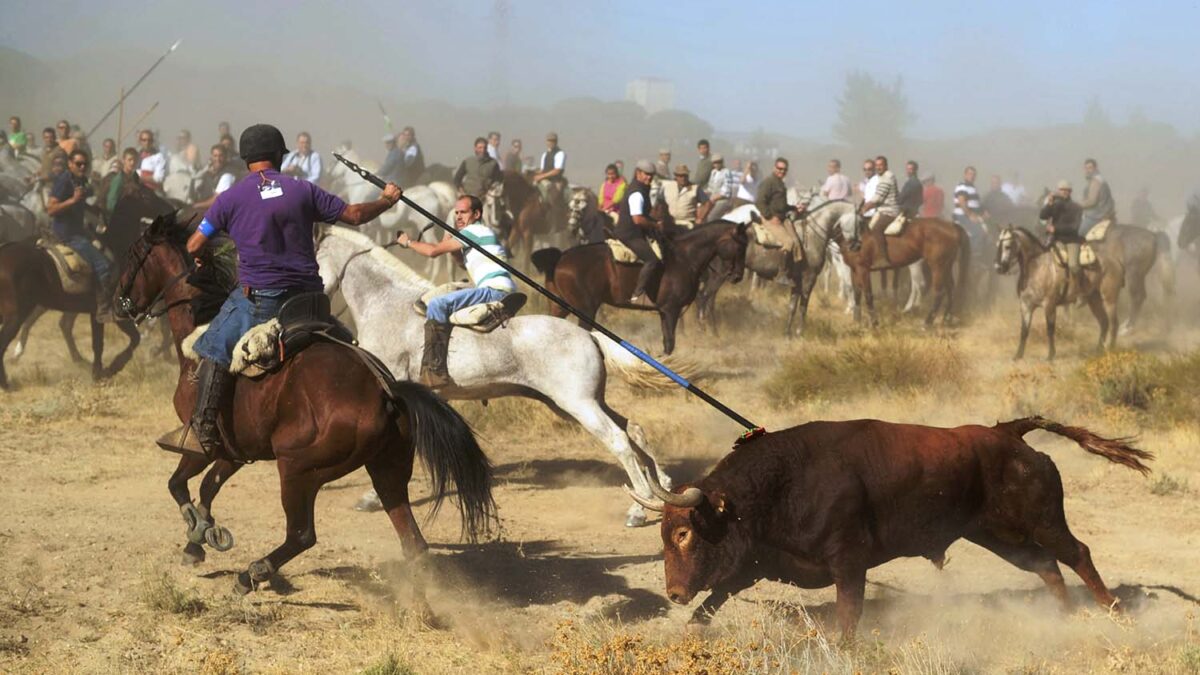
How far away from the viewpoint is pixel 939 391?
14.1 meters

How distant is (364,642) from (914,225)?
17.8 meters

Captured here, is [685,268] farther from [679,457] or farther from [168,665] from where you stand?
[168,665]

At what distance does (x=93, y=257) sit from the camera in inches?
584

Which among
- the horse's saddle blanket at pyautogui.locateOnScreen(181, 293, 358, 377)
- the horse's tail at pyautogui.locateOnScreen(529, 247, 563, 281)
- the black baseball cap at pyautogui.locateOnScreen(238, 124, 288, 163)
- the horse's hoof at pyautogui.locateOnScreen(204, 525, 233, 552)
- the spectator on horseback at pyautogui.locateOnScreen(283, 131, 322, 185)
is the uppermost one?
the black baseball cap at pyautogui.locateOnScreen(238, 124, 288, 163)

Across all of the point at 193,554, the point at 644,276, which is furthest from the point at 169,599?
the point at 644,276

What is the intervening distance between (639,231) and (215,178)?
9.21 metres

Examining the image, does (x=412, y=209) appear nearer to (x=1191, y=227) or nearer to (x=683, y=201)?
(x=683, y=201)

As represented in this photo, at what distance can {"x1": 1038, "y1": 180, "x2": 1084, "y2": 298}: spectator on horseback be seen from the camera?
61.8 feet

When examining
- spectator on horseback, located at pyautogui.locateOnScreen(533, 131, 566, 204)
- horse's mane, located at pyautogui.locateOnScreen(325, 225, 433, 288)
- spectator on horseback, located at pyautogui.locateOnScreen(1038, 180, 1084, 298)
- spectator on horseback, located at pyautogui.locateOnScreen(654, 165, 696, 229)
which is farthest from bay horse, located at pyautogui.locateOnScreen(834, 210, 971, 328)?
horse's mane, located at pyautogui.locateOnScreen(325, 225, 433, 288)

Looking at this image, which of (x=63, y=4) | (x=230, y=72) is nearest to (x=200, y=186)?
(x=63, y=4)

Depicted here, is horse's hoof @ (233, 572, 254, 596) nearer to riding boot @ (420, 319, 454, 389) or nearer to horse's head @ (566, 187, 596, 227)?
riding boot @ (420, 319, 454, 389)

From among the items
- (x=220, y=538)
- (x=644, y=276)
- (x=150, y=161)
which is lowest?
(x=220, y=538)

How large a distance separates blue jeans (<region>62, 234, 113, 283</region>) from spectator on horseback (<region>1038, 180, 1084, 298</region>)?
487 inches

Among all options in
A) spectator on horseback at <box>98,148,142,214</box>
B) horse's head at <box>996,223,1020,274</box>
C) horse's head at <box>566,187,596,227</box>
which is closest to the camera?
spectator on horseback at <box>98,148,142,214</box>
